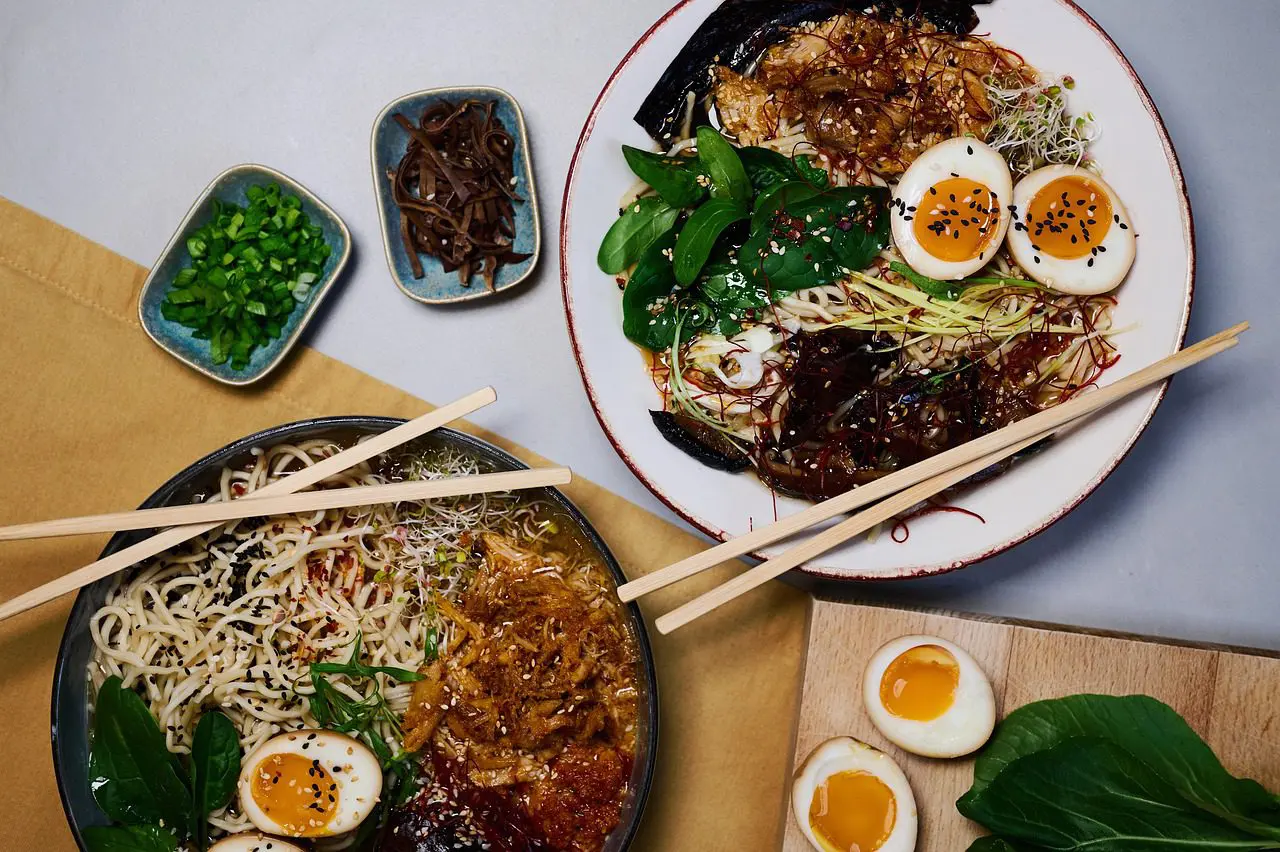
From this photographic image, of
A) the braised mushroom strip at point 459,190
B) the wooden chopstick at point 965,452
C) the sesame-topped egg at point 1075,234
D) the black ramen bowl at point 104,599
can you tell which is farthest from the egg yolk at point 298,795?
the sesame-topped egg at point 1075,234

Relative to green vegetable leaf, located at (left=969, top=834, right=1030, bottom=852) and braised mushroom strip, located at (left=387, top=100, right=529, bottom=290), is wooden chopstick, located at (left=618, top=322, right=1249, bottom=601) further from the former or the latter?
braised mushroom strip, located at (left=387, top=100, right=529, bottom=290)

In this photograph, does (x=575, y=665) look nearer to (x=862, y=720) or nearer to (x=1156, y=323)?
(x=862, y=720)

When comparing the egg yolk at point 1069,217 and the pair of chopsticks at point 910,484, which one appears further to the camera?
the egg yolk at point 1069,217

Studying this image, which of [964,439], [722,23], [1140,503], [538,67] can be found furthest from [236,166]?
[1140,503]

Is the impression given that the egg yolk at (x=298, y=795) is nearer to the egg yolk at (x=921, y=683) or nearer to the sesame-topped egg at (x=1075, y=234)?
the egg yolk at (x=921, y=683)

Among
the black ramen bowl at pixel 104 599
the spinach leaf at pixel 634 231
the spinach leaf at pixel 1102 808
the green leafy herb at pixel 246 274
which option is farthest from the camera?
the green leafy herb at pixel 246 274

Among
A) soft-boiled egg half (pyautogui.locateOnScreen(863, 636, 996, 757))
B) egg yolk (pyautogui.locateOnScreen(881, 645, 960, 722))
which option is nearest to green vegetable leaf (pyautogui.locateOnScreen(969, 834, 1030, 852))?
soft-boiled egg half (pyautogui.locateOnScreen(863, 636, 996, 757))

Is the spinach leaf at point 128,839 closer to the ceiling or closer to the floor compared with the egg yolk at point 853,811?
closer to the floor
